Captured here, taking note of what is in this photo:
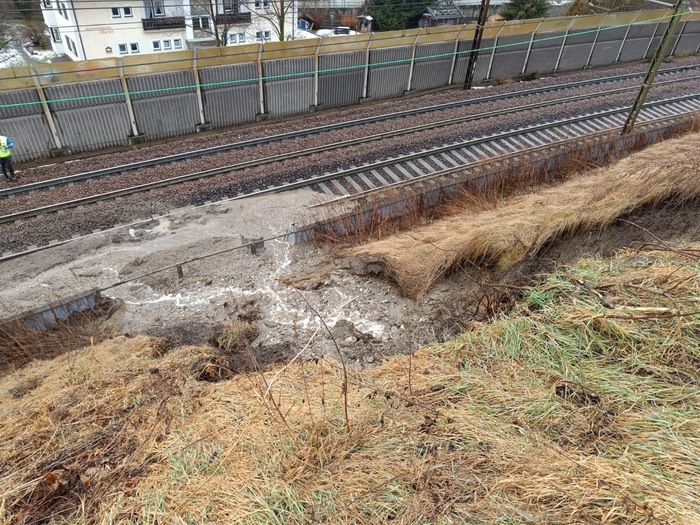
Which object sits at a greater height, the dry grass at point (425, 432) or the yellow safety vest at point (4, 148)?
the dry grass at point (425, 432)

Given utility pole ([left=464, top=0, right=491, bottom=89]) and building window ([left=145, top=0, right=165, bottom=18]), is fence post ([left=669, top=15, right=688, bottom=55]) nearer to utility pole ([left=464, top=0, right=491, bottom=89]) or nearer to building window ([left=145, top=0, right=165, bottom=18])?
utility pole ([left=464, top=0, right=491, bottom=89])

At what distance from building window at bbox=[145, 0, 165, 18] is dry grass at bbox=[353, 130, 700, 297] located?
104 feet

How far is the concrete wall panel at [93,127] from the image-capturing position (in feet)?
46.3

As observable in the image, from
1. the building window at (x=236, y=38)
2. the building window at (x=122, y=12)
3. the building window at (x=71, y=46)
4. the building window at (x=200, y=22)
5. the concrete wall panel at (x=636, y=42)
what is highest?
the concrete wall panel at (x=636, y=42)

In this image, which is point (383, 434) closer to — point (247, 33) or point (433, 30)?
point (433, 30)

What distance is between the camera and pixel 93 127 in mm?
14539

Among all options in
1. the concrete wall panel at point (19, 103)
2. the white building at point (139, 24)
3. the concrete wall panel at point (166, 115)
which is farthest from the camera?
the white building at point (139, 24)

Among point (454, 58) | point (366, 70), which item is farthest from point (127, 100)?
point (454, 58)

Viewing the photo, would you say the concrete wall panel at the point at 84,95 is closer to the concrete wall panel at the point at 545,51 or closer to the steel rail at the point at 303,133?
the steel rail at the point at 303,133

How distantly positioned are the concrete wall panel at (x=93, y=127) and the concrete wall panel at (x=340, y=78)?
24.2ft

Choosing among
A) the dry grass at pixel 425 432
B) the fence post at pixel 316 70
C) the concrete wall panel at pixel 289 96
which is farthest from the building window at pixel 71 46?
the dry grass at pixel 425 432

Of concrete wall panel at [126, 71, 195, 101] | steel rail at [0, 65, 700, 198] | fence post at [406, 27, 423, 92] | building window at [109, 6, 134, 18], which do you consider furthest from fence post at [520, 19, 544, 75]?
building window at [109, 6, 134, 18]

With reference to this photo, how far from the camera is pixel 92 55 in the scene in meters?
32.1

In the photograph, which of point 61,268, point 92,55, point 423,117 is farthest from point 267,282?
point 92,55
